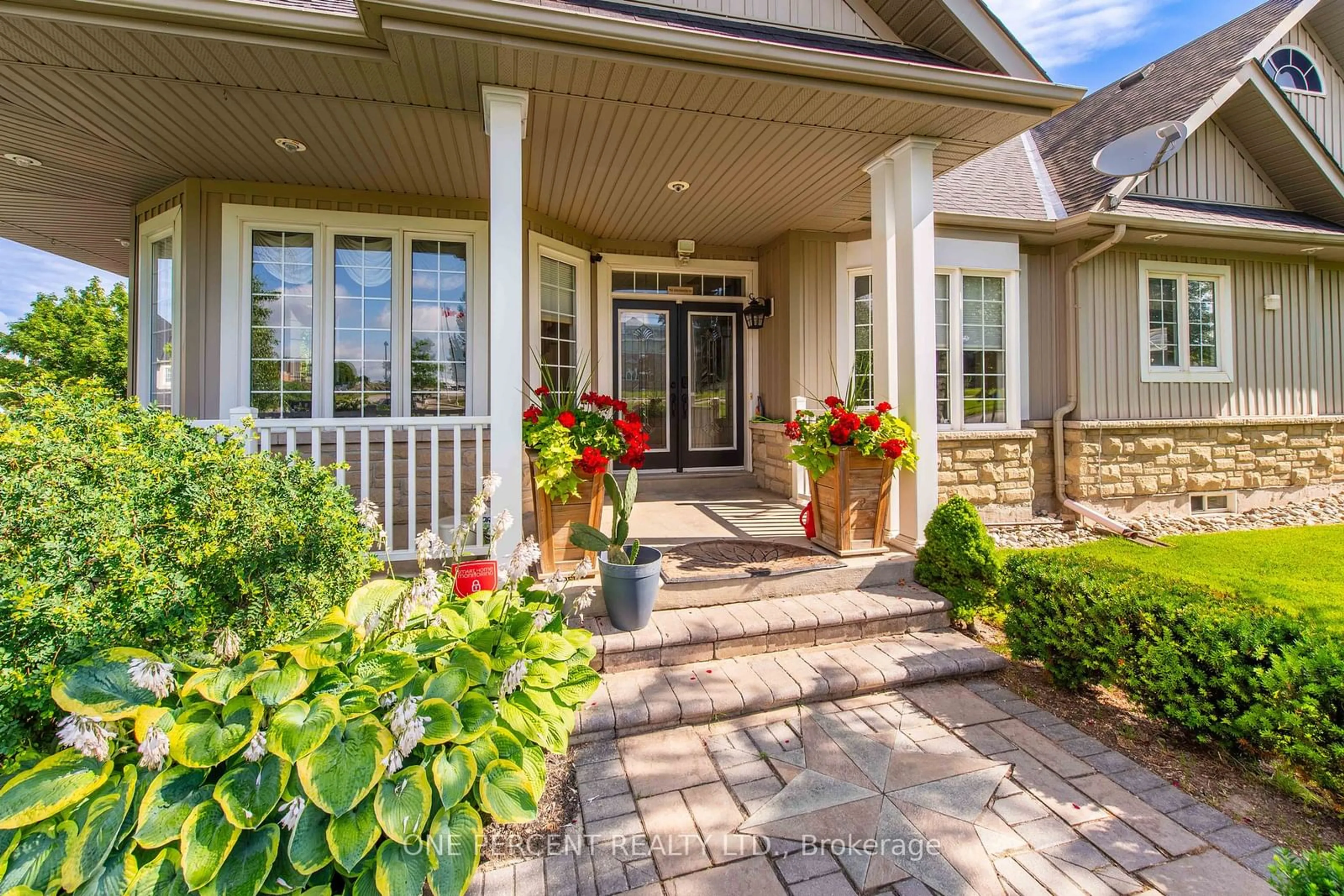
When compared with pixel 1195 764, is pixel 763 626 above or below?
above

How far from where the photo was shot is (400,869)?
1.40 metres

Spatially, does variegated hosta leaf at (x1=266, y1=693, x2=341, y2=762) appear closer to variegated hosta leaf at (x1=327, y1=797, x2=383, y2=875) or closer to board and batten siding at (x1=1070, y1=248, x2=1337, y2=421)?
variegated hosta leaf at (x1=327, y1=797, x2=383, y2=875)

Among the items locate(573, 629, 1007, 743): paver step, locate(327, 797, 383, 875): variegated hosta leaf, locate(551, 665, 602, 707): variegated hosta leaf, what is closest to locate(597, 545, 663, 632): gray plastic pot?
locate(573, 629, 1007, 743): paver step

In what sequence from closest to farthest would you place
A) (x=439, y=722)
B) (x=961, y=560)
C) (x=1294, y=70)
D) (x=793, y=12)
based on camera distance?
(x=439, y=722) < (x=961, y=560) < (x=793, y=12) < (x=1294, y=70)

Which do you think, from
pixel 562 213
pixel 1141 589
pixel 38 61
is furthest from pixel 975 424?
pixel 38 61

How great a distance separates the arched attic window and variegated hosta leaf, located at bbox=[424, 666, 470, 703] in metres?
10.5

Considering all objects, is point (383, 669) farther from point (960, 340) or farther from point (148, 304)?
point (960, 340)

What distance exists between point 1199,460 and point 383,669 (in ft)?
25.9

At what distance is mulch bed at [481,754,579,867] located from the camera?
1.79 meters

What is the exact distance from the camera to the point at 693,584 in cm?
325

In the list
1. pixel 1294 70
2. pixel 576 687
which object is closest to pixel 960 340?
pixel 576 687

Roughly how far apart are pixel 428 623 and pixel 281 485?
2.67ft

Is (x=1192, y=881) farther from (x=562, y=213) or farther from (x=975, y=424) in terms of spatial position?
(x=562, y=213)

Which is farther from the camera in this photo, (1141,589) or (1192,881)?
(1141,589)
